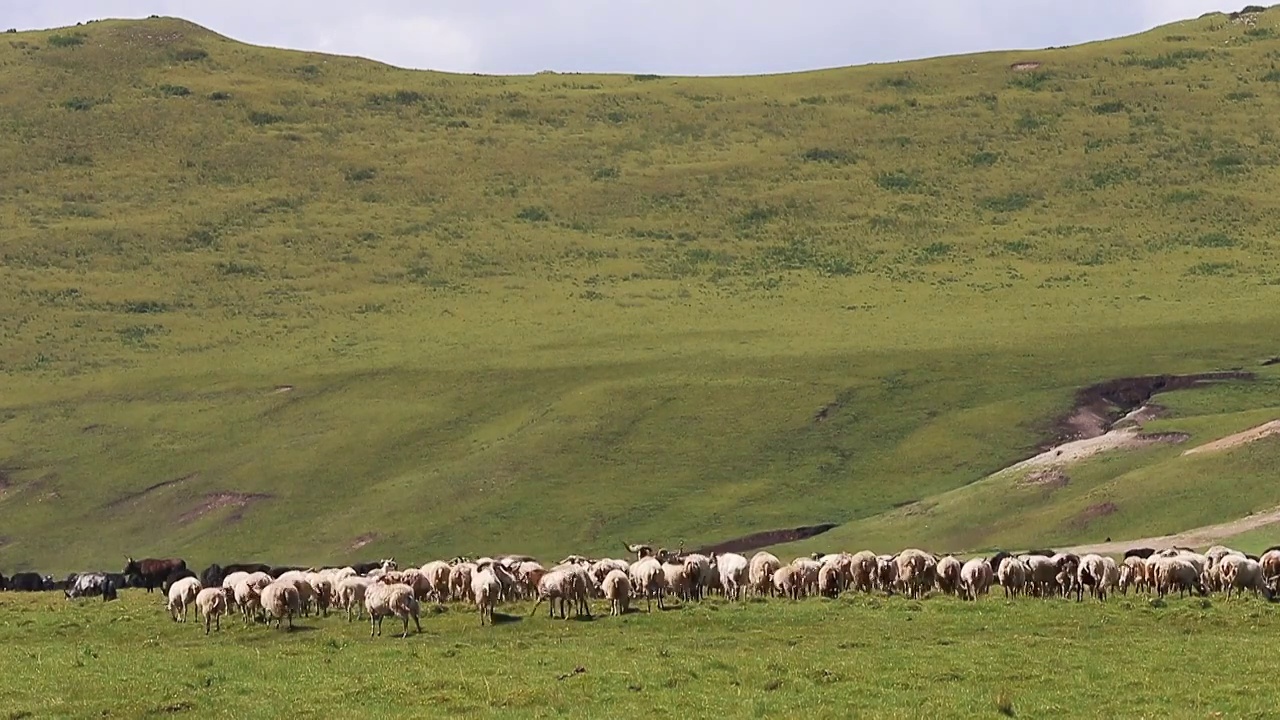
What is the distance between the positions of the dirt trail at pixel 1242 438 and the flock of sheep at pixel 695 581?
23824 millimetres

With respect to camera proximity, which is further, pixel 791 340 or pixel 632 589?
pixel 791 340

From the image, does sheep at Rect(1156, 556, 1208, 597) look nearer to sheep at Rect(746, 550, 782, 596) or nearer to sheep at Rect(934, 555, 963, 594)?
sheep at Rect(934, 555, 963, 594)

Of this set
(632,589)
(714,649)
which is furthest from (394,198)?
(714,649)

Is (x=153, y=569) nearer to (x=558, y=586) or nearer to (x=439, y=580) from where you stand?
(x=439, y=580)

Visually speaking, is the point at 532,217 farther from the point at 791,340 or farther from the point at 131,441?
the point at 131,441

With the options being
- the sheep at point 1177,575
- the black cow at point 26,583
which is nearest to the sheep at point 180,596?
the sheep at point 1177,575

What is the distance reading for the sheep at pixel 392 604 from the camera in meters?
29.9

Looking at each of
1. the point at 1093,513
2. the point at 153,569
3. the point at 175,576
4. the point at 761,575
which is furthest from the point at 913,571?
the point at 1093,513

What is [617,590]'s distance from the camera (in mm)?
31625

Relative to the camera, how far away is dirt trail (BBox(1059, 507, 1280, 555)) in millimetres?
47969

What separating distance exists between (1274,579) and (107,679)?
2089cm

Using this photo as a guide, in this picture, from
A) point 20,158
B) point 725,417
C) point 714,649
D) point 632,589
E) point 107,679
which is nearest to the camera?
point 107,679

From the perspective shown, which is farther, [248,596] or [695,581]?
[695,581]

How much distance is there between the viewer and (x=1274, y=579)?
35.1 metres
